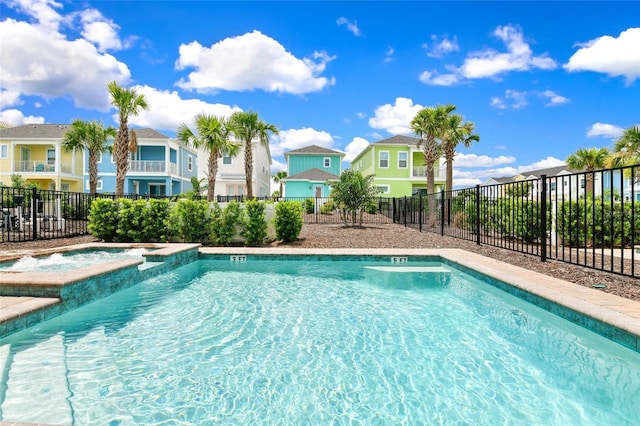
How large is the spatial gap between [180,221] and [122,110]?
35.7 ft

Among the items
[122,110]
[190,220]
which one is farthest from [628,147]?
[122,110]

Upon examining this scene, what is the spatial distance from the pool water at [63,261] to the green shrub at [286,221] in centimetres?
396

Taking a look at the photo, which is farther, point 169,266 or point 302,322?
point 169,266

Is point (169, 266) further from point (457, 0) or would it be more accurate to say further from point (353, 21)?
point (457, 0)

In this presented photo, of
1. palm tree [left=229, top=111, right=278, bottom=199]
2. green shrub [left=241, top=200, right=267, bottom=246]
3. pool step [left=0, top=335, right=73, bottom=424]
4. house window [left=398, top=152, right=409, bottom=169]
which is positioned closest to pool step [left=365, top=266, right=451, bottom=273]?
green shrub [left=241, top=200, right=267, bottom=246]

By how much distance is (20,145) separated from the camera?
28.5 meters

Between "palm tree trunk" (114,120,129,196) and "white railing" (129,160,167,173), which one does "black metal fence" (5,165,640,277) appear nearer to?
"palm tree trunk" (114,120,129,196)

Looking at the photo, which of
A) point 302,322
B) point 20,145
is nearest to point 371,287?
point 302,322

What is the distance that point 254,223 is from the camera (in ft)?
36.1

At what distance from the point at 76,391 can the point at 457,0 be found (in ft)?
44.8

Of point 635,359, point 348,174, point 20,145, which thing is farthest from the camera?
point 20,145

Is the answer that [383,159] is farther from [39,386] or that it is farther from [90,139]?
[39,386]

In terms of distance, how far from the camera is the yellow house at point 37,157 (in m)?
27.8

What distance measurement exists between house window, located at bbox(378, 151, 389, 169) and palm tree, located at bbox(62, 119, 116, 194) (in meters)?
A: 20.4
